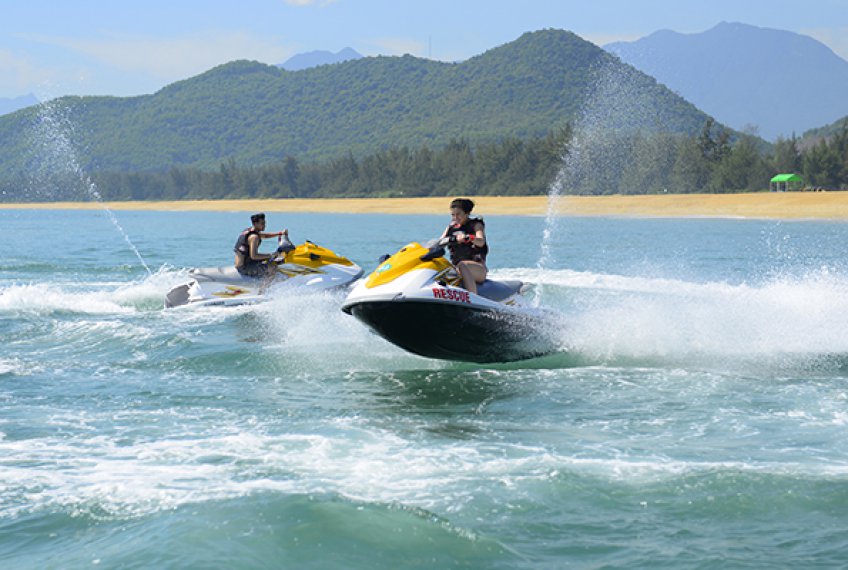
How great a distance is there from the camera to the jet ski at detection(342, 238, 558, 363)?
9.09 meters

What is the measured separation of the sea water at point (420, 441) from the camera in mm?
5109

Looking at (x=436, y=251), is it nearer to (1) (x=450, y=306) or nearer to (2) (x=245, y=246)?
(1) (x=450, y=306)

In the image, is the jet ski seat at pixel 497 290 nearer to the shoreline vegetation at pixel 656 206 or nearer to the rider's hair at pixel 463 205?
the rider's hair at pixel 463 205

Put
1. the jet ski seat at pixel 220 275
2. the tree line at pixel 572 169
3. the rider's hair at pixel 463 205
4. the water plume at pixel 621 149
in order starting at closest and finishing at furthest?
the rider's hair at pixel 463 205, the jet ski seat at pixel 220 275, the tree line at pixel 572 169, the water plume at pixel 621 149

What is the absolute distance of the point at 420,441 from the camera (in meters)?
7.20

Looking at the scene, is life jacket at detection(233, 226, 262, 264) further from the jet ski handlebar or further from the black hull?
the jet ski handlebar

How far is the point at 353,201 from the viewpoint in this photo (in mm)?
94750

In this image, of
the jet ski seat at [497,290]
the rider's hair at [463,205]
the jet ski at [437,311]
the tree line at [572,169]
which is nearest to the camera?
the jet ski at [437,311]

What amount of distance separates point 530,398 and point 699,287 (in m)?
10.4

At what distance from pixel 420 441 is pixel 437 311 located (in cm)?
211

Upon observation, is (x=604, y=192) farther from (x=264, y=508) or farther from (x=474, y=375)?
(x=264, y=508)

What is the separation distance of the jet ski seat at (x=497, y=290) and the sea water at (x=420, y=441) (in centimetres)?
73

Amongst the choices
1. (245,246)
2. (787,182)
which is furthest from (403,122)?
(245,246)

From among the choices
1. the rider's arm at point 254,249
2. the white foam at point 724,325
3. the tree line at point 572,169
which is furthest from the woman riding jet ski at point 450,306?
the tree line at point 572,169
